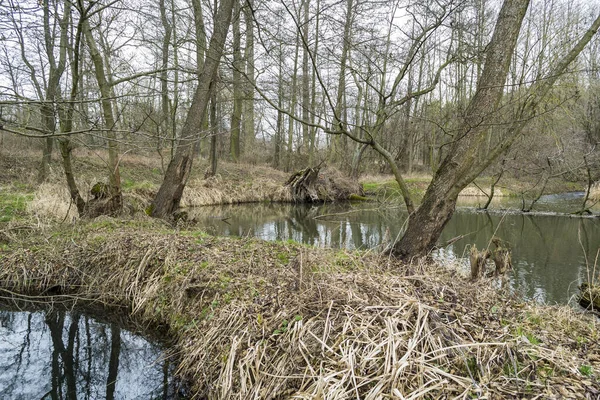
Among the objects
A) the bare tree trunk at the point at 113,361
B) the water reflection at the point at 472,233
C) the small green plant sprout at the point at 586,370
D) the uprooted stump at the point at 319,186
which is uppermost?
the uprooted stump at the point at 319,186

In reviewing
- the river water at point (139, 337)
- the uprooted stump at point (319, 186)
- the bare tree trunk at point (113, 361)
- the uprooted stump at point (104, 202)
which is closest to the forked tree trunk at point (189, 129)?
the uprooted stump at point (104, 202)

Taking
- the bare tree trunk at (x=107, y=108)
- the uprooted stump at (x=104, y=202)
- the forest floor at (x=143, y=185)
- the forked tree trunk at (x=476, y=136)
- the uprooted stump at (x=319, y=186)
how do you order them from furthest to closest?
the uprooted stump at (x=319, y=186)
the forest floor at (x=143, y=185)
the uprooted stump at (x=104, y=202)
the bare tree trunk at (x=107, y=108)
the forked tree trunk at (x=476, y=136)

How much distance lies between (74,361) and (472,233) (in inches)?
353

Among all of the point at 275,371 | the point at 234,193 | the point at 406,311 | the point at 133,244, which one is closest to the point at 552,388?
the point at 406,311

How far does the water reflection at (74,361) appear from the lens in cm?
314

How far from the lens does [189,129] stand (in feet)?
24.0

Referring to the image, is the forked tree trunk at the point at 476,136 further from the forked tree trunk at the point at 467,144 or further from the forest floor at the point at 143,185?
the forest floor at the point at 143,185

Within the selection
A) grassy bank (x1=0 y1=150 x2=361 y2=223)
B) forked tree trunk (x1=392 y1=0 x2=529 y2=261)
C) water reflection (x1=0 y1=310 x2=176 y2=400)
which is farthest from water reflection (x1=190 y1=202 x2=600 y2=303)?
water reflection (x1=0 y1=310 x2=176 y2=400)

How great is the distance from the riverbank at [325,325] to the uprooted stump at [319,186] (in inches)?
435

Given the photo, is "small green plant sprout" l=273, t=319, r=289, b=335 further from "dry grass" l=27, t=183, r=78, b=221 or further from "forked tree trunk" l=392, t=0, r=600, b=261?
"dry grass" l=27, t=183, r=78, b=221

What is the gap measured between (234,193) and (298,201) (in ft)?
9.45

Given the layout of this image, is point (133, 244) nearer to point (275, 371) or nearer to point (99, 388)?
point (99, 388)

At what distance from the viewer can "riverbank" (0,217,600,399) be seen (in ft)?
6.91

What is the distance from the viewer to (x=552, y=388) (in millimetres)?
1987
